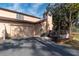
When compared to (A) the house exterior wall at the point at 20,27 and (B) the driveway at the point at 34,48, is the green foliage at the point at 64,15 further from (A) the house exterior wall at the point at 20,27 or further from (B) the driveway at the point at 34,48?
(B) the driveway at the point at 34,48

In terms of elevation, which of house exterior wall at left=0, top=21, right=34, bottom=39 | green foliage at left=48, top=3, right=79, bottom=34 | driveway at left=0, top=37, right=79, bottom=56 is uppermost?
green foliage at left=48, top=3, right=79, bottom=34

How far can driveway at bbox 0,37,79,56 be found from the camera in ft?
13.0

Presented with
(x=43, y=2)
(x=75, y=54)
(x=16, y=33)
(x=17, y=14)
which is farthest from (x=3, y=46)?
(x=75, y=54)

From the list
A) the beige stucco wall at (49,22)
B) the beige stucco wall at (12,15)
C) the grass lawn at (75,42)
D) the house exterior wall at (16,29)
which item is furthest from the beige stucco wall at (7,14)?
the grass lawn at (75,42)

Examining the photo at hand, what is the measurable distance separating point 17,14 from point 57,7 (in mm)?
985

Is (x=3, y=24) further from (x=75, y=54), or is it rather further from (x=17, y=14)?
(x=75, y=54)

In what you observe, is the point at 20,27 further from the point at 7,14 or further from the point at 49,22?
the point at 49,22

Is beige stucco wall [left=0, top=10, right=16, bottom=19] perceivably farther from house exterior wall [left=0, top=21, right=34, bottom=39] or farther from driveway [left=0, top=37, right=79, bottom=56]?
driveway [left=0, top=37, right=79, bottom=56]

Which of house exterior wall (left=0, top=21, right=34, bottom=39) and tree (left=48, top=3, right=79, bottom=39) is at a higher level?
tree (left=48, top=3, right=79, bottom=39)

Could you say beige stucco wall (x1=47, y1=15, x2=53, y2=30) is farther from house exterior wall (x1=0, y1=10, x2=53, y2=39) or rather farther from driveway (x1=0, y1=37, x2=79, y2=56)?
driveway (x1=0, y1=37, x2=79, y2=56)

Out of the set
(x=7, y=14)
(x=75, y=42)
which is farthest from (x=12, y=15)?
(x=75, y=42)

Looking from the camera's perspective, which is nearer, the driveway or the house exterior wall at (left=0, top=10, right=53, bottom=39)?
the driveway

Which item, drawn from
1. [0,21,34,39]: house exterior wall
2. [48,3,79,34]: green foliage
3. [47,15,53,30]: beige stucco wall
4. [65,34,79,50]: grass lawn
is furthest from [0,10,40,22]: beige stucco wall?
[65,34,79,50]: grass lawn

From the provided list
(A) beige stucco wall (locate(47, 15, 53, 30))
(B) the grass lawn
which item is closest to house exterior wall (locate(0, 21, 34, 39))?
(A) beige stucco wall (locate(47, 15, 53, 30))
